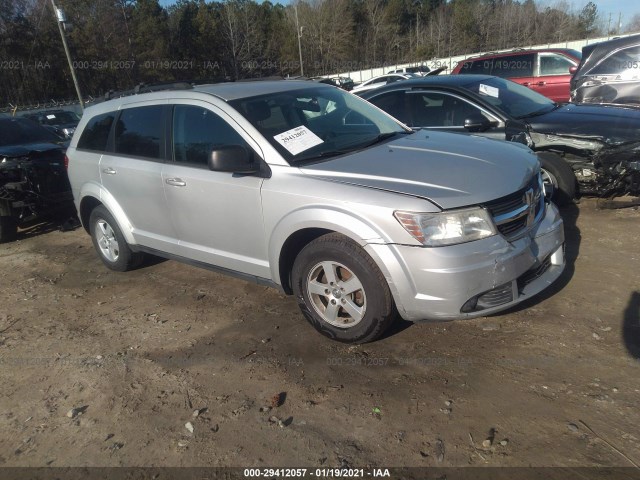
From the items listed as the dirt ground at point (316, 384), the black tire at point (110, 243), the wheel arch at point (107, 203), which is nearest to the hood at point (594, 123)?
Result: the dirt ground at point (316, 384)

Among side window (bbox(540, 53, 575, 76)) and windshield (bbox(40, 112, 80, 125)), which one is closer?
side window (bbox(540, 53, 575, 76))

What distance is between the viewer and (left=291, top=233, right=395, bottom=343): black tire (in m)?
3.05

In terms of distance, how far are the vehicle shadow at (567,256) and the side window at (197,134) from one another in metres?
2.41

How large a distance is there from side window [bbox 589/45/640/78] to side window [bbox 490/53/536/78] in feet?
12.8

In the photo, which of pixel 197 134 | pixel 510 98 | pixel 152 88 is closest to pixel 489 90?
pixel 510 98

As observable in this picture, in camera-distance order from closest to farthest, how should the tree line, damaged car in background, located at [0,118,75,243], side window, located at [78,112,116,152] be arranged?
side window, located at [78,112,116,152], damaged car in background, located at [0,118,75,243], the tree line

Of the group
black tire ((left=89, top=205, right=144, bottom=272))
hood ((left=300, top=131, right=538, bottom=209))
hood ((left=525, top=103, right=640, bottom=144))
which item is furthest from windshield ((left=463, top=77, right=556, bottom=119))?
black tire ((left=89, top=205, right=144, bottom=272))

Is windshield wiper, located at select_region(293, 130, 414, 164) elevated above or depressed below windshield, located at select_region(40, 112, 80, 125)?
above

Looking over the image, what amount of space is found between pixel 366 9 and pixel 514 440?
73.2 meters

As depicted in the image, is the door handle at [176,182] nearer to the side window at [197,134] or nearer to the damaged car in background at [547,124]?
the side window at [197,134]

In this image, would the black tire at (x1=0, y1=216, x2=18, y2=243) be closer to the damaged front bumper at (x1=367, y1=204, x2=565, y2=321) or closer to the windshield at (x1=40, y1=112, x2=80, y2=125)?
the damaged front bumper at (x1=367, y1=204, x2=565, y2=321)

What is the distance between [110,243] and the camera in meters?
5.12

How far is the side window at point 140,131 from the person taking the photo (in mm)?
4211

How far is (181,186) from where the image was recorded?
393 cm
